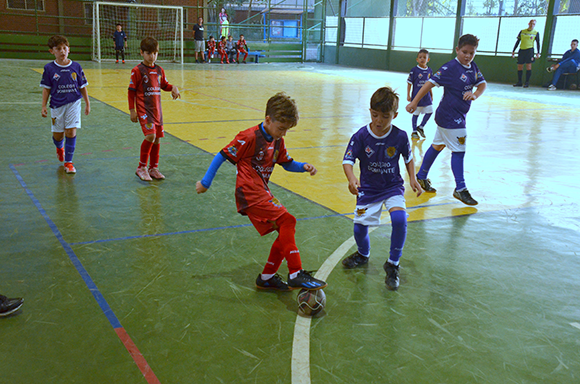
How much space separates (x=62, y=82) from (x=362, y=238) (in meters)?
4.64

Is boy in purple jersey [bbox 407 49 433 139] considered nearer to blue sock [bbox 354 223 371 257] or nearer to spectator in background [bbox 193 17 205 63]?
blue sock [bbox 354 223 371 257]

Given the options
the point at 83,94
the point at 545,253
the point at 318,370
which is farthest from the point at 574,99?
the point at 318,370

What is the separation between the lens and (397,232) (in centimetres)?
405

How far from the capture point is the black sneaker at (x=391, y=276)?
13.0 feet

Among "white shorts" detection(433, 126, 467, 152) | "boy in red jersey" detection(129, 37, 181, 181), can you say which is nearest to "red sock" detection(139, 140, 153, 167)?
"boy in red jersey" detection(129, 37, 181, 181)

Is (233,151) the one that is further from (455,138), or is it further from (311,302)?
(455,138)

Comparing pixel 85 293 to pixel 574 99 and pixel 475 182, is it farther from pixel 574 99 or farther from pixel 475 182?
pixel 574 99

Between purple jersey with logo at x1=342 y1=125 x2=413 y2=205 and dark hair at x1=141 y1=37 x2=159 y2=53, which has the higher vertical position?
dark hair at x1=141 y1=37 x2=159 y2=53

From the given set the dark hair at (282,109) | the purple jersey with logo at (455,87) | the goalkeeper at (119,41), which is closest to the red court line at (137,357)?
the dark hair at (282,109)

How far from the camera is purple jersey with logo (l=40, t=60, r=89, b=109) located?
6.72 meters

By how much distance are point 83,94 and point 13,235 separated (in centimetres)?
281

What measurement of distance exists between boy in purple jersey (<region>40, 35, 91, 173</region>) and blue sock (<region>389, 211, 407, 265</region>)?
4.64 m

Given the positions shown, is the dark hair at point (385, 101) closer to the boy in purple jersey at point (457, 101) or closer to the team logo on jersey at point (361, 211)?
the team logo on jersey at point (361, 211)

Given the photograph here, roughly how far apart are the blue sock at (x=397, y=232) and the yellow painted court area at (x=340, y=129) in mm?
1497
